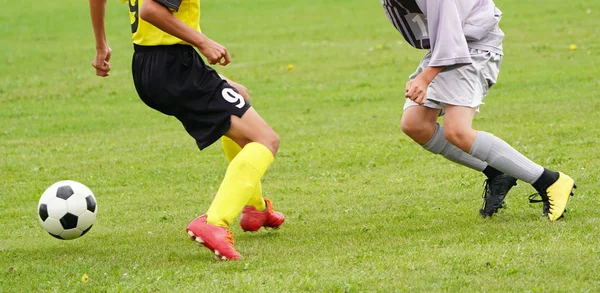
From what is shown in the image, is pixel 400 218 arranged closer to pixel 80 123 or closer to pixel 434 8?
pixel 434 8

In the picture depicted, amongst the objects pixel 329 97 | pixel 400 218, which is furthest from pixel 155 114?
pixel 400 218

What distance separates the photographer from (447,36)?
5.62m

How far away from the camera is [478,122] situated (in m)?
10.8

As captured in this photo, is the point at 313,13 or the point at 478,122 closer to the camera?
the point at 478,122

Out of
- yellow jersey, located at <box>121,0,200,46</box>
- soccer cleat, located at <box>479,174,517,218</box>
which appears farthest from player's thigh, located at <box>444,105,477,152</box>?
yellow jersey, located at <box>121,0,200,46</box>

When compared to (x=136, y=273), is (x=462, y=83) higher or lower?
higher

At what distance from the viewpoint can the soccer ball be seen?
609 cm

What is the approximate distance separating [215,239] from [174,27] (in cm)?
121

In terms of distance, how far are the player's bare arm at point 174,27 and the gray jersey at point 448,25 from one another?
1324 millimetres

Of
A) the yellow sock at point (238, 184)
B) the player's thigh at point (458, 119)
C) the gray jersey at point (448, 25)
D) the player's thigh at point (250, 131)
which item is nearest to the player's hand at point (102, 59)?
the player's thigh at point (250, 131)

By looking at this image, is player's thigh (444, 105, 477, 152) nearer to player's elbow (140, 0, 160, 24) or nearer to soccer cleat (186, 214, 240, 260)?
soccer cleat (186, 214, 240, 260)

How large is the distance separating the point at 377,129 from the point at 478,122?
45.6 inches

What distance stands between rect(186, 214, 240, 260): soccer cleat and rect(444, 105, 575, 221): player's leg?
1.57 metres

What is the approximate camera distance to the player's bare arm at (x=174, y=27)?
205 inches
